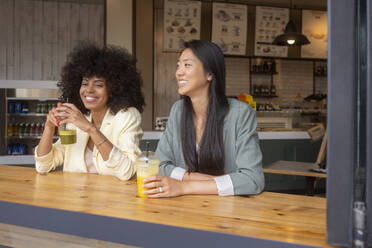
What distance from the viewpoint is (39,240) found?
4.10ft

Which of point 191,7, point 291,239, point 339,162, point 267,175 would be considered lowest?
point 267,175

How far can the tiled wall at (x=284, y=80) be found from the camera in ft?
27.3

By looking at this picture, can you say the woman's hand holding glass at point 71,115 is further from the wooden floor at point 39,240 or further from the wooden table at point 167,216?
the wooden floor at point 39,240

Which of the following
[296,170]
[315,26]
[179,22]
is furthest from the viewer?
[315,26]

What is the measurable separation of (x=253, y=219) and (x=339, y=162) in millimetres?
347

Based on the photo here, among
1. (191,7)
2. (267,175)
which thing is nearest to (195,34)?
(191,7)

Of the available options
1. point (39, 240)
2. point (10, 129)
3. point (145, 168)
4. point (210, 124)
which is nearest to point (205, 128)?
point (210, 124)

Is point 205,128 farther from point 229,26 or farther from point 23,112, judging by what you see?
point 229,26

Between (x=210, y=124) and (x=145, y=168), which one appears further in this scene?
(x=210, y=124)

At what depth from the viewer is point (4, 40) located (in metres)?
7.63

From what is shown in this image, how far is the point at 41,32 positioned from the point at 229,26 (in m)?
4.07

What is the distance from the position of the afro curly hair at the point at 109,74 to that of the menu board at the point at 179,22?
16.3ft

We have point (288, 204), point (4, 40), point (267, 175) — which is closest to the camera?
point (288, 204)

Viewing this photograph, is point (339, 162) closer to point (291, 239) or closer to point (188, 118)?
point (291, 239)
